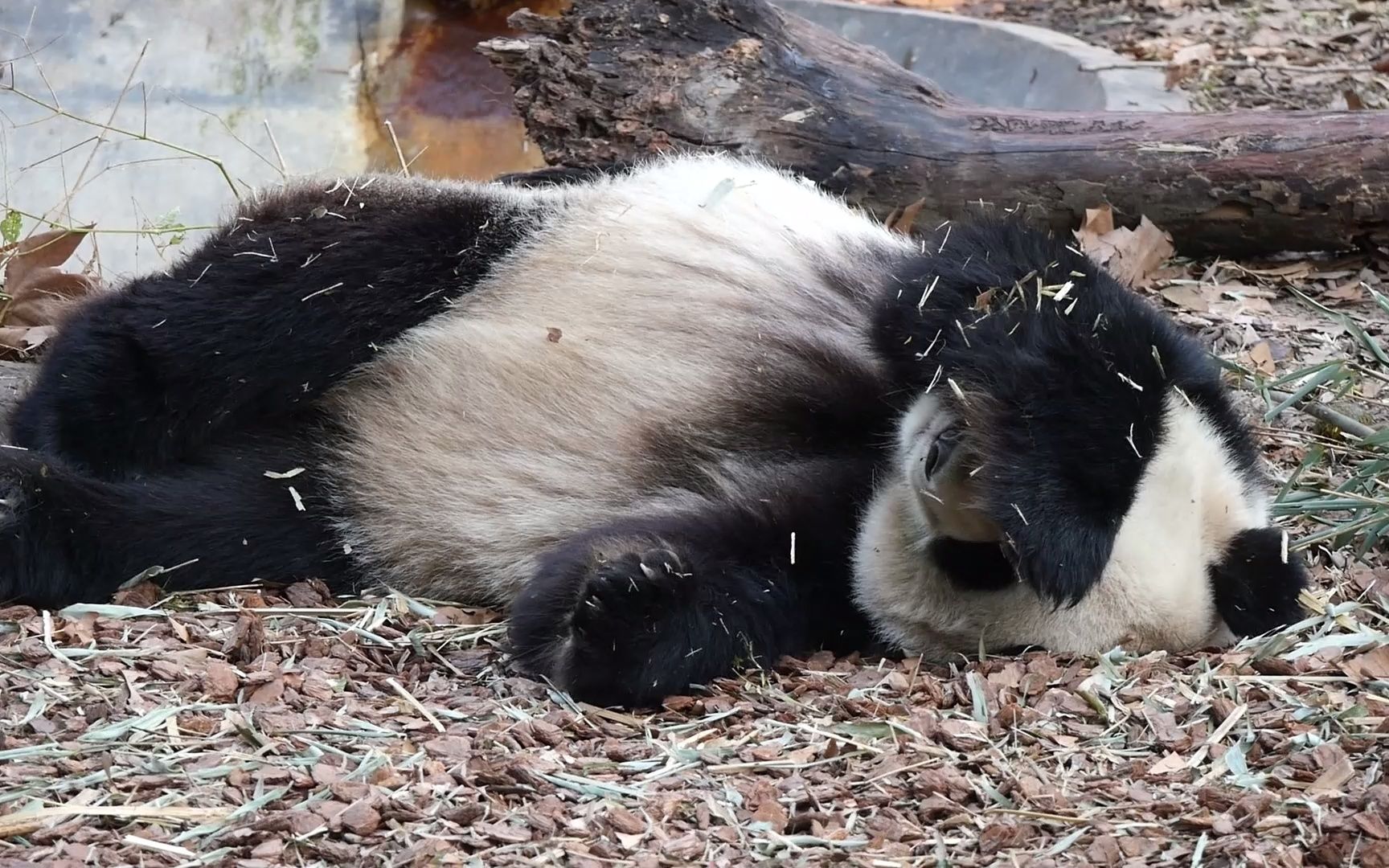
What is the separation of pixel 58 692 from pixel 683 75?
2846 millimetres

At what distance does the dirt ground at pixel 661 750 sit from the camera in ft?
6.85

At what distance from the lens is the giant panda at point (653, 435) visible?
280 cm

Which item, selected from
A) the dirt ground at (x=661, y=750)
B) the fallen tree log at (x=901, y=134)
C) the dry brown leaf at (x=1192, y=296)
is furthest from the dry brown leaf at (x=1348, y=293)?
the dirt ground at (x=661, y=750)

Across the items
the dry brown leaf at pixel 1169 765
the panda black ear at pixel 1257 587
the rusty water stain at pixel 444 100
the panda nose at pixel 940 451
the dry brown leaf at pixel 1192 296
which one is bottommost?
the rusty water stain at pixel 444 100

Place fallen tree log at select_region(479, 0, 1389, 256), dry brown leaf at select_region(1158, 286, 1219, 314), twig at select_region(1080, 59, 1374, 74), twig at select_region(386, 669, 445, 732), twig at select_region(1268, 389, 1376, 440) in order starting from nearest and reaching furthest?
twig at select_region(386, 669, 445, 732)
twig at select_region(1268, 389, 1376, 440)
fallen tree log at select_region(479, 0, 1389, 256)
dry brown leaf at select_region(1158, 286, 1219, 314)
twig at select_region(1080, 59, 1374, 74)

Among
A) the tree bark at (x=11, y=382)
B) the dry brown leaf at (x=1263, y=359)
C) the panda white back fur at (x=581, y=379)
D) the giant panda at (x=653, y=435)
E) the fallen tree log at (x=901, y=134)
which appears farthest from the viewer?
the fallen tree log at (x=901, y=134)

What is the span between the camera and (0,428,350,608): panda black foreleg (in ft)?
10.2

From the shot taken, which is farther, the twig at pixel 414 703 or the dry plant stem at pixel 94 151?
the dry plant stem at pixel 94 151

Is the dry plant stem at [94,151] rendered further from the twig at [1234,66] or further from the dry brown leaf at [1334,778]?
the twig at [1234,66]

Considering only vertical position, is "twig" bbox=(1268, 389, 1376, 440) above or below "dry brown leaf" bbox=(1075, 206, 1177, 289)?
below

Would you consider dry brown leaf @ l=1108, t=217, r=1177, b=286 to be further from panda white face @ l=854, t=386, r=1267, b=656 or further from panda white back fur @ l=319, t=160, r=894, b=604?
panda white face @ l=854, t=386, r=1267, b=656

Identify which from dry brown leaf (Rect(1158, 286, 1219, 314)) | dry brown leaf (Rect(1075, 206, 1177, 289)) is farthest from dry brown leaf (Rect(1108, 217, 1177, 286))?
dry brown leaf (Rect(1158, 286, 1219, 314))

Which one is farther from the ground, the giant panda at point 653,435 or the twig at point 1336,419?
the giant panda at point 653,435

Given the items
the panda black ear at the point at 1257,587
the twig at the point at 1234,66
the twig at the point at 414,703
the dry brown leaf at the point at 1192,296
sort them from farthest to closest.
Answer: the twig at the point at 1234,66, the dry brown leaf at the point at 1192,296, the panda black ear at the point at 1257,587, the twig at the point at 414,703
